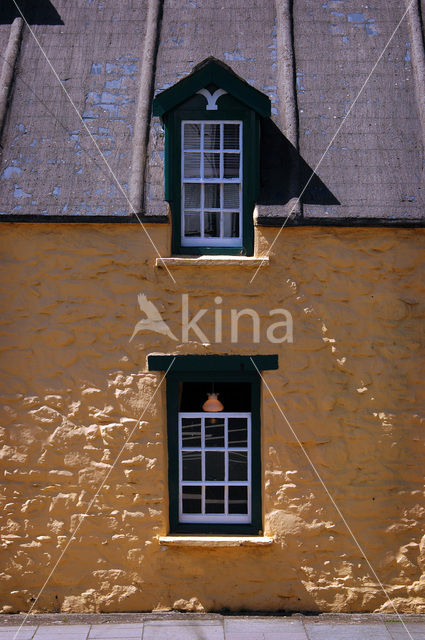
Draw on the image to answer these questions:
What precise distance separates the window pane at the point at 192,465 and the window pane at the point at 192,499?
13cm

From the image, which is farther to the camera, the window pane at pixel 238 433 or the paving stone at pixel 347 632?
the window pane at pixel 238 433

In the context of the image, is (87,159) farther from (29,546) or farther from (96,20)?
(29,546)

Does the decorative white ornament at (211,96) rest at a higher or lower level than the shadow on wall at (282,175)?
higher

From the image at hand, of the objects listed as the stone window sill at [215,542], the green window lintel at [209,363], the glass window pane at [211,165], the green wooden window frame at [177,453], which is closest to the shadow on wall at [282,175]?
the glass window pane at [211,165]

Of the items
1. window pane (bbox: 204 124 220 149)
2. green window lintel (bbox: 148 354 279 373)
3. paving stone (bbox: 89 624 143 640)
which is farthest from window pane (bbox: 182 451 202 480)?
window pane (bbox: 204 124 220 149)

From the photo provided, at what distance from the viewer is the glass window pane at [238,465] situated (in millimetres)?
7984

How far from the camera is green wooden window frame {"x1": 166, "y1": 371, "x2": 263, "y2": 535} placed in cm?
784

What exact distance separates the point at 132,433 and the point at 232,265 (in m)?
2.11

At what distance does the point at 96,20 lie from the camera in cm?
924

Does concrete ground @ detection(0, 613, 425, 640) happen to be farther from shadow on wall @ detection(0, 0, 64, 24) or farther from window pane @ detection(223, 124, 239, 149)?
shadow on wall @ detection(0, 0, 64, 24)

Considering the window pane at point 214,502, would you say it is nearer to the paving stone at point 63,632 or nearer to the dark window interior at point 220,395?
the dark window interior at point 220,395

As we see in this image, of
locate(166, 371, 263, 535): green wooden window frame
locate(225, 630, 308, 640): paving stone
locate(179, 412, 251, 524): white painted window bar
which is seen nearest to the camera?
locate(225, 630, 308, 640): paving stone

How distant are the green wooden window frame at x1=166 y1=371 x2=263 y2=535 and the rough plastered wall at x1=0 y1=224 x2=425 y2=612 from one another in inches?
4.8

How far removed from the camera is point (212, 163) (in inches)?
316
